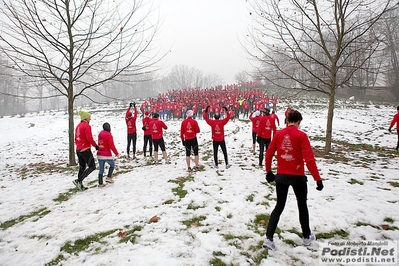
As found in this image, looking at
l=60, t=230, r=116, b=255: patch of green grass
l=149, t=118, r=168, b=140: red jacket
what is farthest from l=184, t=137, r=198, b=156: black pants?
l=60, t=230, r=116, b=255: patch of green grass

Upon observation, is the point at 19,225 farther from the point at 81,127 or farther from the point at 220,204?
the point at 220,204

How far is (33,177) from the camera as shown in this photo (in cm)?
773

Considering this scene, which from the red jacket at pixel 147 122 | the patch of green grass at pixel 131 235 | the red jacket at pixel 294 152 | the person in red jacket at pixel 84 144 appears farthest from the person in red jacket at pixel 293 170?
the red jacket at pixel 147 122

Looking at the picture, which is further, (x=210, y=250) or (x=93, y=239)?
(x=93, y=239)

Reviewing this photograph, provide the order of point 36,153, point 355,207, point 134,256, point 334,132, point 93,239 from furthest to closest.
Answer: point 334,132
point 36,153
point 355,207
point 93,239
point 134,256

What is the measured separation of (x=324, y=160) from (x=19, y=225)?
364 inches

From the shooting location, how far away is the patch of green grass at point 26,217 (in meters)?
4.37

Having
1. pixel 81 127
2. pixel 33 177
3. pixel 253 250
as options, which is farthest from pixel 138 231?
pixel 33 177

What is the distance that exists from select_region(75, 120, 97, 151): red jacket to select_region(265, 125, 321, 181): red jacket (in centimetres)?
479

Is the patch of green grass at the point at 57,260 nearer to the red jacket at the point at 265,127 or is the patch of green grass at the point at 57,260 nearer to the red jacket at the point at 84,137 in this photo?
the red jacket at the point at 84,137

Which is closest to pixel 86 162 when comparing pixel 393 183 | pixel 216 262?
pixel 216 262

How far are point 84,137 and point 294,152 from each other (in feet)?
17.3

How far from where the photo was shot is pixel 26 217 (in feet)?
15.3

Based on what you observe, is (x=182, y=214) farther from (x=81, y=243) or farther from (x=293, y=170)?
(x=293, y=170)
